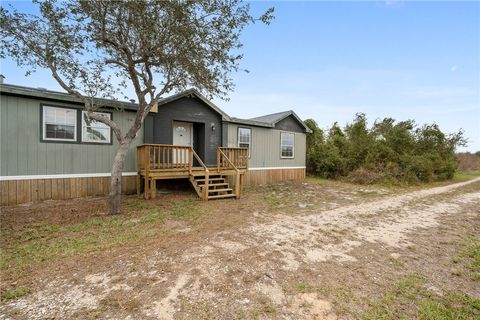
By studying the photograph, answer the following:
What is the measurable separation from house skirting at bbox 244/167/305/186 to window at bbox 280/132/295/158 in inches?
31.1

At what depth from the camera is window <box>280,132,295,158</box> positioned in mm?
12836

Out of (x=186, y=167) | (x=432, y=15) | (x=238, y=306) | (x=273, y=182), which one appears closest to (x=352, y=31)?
(x=432, y=15)

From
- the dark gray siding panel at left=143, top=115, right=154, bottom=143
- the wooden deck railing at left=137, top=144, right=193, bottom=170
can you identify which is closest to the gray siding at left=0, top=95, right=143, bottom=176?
→ the wooden deck railing at left=137, top=144, right=193, bottom=170

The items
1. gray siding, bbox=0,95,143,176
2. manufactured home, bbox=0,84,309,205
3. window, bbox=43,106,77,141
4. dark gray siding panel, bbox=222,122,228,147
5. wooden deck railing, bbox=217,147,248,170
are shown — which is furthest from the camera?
dark gray siding panel, bbox=222,122,228,147

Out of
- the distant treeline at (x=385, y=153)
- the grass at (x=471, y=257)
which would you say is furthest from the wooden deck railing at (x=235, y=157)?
the distant treeline at (x=385, y=153)

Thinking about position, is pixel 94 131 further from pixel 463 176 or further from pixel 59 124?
pixel 463 176

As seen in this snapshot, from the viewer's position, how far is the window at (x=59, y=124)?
6996 millimetres

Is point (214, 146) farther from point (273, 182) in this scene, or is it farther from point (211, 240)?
point (211, 240)

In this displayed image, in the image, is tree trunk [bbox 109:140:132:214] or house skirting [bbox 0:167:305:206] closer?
tree trunk [bbox 109:140:132:214]

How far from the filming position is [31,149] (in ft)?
22.2

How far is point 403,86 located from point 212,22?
1415 centimetres

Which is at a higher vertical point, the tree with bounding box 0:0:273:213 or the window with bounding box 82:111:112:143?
the tree with bounding box 0:0:273:213

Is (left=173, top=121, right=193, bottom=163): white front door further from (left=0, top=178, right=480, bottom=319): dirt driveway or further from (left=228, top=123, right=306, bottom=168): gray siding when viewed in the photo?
(left=0, top=178, right=480, bottom=319): dirt driveway

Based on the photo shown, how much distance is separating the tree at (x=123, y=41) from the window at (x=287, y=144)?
23.2 ft
